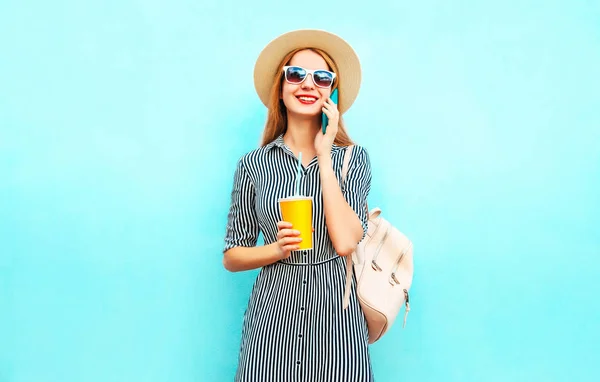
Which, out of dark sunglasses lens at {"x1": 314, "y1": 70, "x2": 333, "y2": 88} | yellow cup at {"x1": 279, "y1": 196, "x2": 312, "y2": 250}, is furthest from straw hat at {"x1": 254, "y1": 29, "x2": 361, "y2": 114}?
yellow cup at {"x1": 279, "y1": 196, "x2": 312, "y2": 250}

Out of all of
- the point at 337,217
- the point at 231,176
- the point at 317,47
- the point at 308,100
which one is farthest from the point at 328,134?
the point at 231,176

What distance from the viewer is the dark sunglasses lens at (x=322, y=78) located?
194 cm

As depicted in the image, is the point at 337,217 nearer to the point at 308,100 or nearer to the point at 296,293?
the point at 296,293

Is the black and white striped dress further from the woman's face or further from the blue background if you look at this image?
the blue background

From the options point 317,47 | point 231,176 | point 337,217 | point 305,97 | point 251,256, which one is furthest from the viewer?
point 231,176

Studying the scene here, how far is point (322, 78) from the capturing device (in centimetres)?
194

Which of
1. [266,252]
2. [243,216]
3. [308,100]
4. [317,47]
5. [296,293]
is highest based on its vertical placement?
[317,47]

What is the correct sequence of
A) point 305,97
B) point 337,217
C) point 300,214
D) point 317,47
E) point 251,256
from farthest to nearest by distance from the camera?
point 317,47 → point 305,97 → point 251,256 → point 337,217 → point 300,214

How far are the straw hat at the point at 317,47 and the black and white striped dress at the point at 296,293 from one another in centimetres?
30

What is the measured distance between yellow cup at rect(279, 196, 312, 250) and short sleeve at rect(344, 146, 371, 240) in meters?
0.28

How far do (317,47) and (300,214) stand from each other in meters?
0.76
